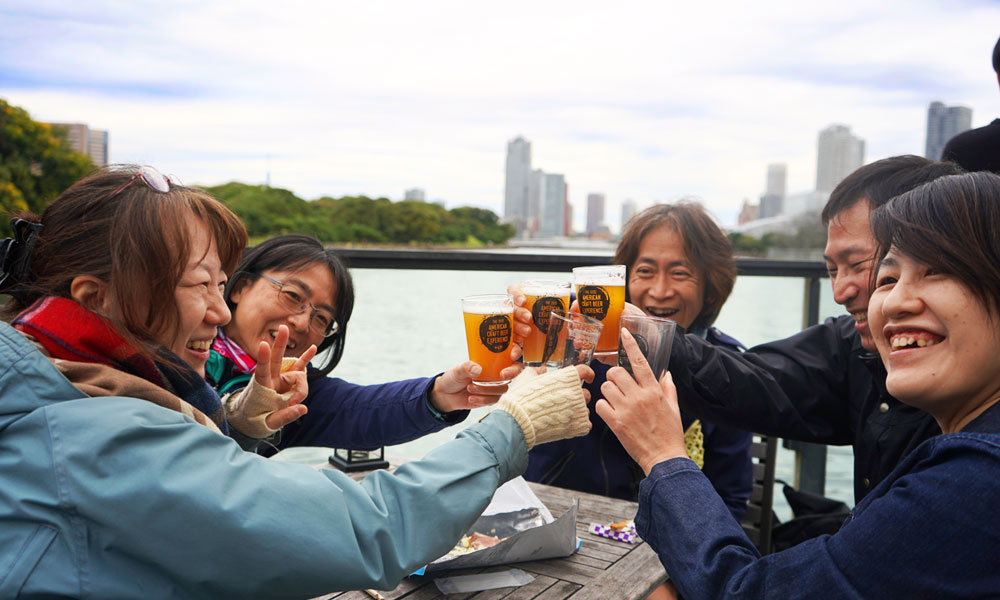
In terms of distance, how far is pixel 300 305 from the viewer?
216 centimetres

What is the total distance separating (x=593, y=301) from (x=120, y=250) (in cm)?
105

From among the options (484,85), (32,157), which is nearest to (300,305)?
(484,85)

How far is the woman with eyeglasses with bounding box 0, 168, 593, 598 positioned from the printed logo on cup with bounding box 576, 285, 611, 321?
53 cm

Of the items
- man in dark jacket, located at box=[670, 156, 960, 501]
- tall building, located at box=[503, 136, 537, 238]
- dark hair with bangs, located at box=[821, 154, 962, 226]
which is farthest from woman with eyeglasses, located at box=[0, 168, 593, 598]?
tall building, located at box=[503, 136, 537, 238]

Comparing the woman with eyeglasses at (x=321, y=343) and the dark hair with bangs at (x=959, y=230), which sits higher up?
the dark hair with bangs at (x=959, y=230)

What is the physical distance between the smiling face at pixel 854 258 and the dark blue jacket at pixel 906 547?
79 centimetres

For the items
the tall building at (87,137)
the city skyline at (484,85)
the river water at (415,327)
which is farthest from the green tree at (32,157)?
the river water at (415,327)

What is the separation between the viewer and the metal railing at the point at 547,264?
127 inches

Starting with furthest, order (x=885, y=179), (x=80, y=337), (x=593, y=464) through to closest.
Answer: (x=593, y=464) < (x=885, y=179) < (x=80, y=337)

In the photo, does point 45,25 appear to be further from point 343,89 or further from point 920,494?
point 920,494

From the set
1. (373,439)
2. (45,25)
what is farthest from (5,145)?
(373,439)

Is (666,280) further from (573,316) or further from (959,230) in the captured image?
(959,230)

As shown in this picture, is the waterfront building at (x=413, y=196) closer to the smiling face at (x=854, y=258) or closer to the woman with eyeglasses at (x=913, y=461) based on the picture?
the smiling face at (x=854, y=258)

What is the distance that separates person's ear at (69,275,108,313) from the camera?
1.13m
